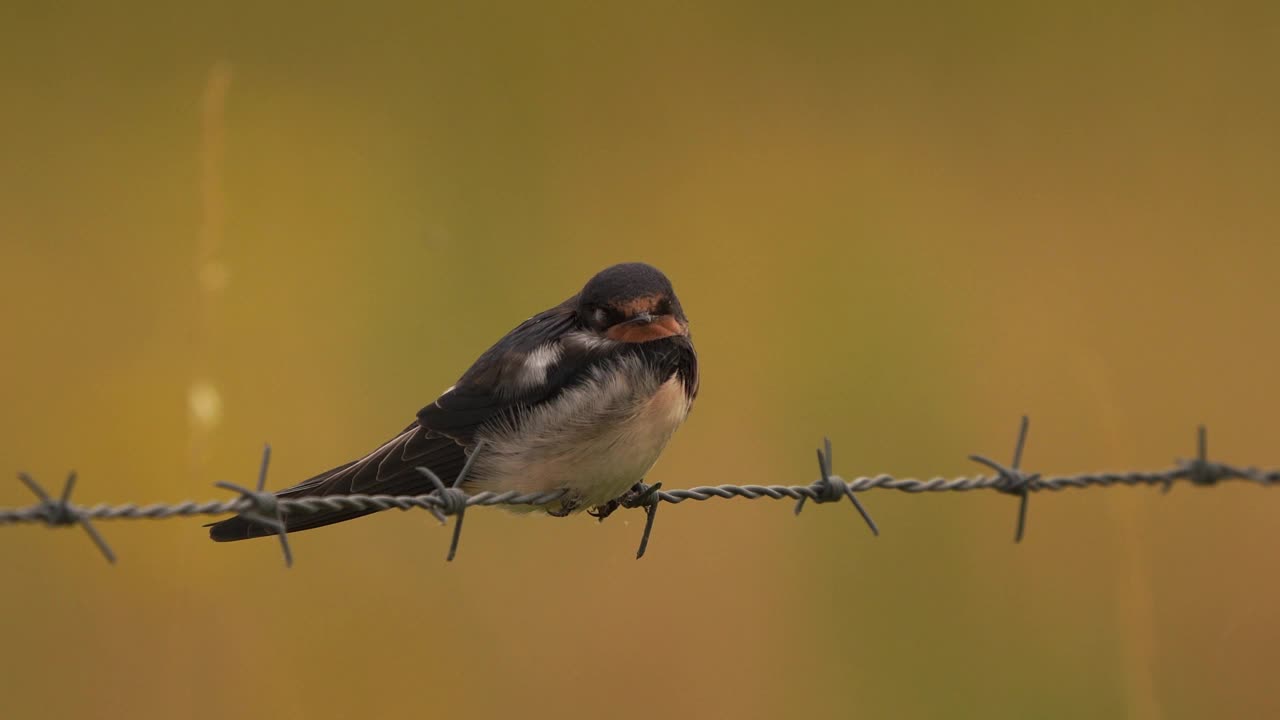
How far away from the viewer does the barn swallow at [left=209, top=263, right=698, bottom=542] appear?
3838mm

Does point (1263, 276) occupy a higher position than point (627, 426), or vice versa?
point (1263, 276)

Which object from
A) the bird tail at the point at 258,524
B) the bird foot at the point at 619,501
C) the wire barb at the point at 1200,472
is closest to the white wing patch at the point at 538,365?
the bird foot at the point at 619,501

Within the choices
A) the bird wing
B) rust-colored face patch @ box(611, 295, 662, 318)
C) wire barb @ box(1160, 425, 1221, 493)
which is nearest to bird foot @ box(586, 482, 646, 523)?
the bird wing

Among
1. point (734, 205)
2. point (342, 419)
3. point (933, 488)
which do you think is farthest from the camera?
point (734, 205)

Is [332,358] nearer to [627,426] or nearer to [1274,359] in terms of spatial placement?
[627,426]

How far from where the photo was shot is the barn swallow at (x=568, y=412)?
3838mm

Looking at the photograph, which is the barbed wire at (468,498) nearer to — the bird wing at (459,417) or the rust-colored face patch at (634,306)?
the bird wing at (459,417)

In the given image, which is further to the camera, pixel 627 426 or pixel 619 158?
pixel 619 158

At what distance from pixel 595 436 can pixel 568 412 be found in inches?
4.1

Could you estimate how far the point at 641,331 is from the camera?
13.1ft

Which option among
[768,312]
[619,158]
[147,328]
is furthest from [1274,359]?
[147,328]

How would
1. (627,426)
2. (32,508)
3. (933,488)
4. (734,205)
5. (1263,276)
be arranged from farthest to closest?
(734,205) → (1263,276) → (627,426) → (933,488) → (32,508)

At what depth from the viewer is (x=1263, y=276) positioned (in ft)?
28.4

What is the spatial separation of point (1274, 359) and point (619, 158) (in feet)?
13.6
